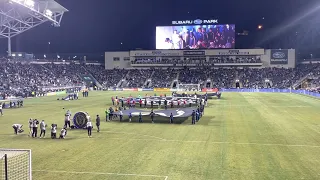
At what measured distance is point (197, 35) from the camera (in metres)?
105

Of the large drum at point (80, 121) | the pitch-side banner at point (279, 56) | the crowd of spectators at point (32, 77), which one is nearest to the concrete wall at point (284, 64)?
the pitch-side banner at point (279, 56)

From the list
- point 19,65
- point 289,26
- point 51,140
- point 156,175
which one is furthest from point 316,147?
point 289,26

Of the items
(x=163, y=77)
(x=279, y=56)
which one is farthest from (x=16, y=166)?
(x=279, y=56)

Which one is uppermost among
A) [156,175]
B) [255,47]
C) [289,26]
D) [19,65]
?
[289,26]

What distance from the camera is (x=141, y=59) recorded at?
383ft

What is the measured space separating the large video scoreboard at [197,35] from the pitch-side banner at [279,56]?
16188 millimetres

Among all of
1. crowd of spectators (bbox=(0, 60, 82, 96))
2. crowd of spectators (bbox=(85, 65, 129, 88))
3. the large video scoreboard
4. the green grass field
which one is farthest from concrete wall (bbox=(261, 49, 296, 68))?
the green grass field

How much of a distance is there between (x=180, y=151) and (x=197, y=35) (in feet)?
290

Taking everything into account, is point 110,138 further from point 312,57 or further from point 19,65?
point 312,57

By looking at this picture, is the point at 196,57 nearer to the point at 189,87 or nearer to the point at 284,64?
the point at 189,87

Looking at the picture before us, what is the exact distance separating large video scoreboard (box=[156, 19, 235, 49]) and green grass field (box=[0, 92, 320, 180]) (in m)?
74.1

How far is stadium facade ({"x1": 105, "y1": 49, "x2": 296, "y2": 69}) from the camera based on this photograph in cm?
10750

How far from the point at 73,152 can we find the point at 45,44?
103 meters

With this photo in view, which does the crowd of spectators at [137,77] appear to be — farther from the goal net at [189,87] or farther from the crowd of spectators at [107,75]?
the goal net at [189,87]
